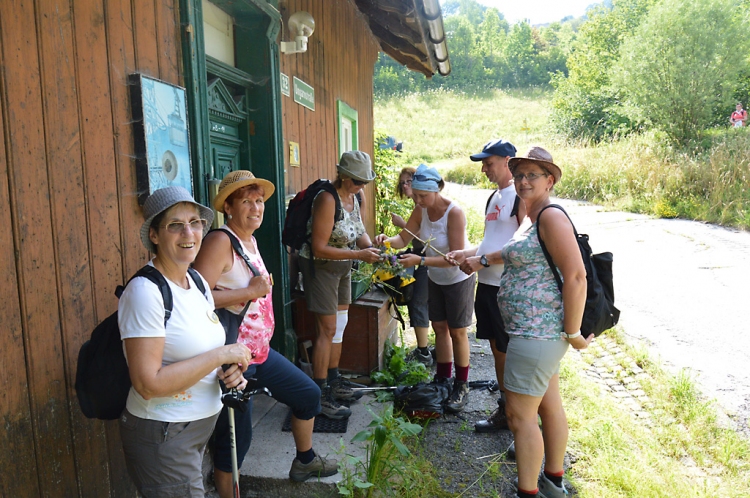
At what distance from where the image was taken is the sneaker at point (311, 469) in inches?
114

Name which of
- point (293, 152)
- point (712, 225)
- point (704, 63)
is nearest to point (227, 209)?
point (293, 152)

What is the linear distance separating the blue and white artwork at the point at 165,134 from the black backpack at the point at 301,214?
0.92 meters

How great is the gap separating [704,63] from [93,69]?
62.5 ft

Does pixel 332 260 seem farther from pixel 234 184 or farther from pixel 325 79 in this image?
→ pixel 325 79

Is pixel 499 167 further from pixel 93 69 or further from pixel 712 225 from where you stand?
pixel 712 225

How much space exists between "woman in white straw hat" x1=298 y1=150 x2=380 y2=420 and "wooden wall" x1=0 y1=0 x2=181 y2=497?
4.50 ft

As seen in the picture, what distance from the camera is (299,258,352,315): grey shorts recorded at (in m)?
3.78

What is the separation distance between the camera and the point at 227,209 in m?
2.55

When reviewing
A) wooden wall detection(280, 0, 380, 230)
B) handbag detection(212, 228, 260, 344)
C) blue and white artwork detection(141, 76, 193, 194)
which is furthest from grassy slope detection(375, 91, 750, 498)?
wooden wall detection(280, 0, 380, 230)

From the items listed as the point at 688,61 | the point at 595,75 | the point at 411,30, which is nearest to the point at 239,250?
the point at 411,30

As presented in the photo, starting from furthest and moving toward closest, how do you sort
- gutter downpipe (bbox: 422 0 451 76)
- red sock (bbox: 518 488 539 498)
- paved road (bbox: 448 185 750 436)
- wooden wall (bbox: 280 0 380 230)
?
gutter downpipe (bbox: 422 0 451 76)
paved road (bbox: 448 185 750 436)
wooden wall (bbox: 280 0 380 230)
red sock (bbox: 518 488 539 498)

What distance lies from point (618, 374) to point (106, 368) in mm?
4821

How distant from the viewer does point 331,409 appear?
3723mm

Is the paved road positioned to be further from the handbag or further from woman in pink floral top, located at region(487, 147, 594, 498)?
the handbag
